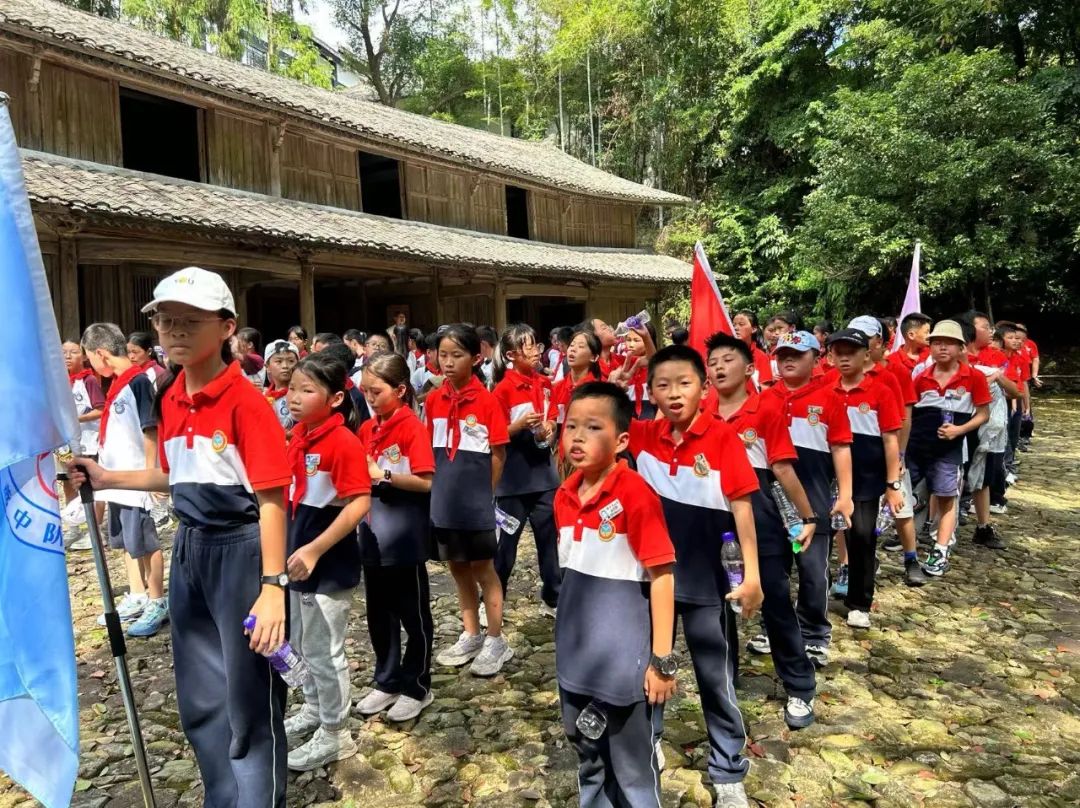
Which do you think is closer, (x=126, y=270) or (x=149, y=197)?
(x=149, y=197)

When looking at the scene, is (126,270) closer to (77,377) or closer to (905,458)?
(77,377)

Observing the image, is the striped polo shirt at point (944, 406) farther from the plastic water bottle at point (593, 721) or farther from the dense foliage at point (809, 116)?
the dense foliage at point (809, 116)

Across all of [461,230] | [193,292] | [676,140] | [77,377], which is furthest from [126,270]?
[676,140]

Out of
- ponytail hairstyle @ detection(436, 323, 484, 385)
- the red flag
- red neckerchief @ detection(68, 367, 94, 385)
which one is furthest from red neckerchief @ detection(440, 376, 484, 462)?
red neckerchief @ detection(68, 367, 94, 385)

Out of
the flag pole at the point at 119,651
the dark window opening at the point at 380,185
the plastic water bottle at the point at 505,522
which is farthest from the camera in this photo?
the dark window opening at the point at 380,185

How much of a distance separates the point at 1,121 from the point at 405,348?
30.5 ft

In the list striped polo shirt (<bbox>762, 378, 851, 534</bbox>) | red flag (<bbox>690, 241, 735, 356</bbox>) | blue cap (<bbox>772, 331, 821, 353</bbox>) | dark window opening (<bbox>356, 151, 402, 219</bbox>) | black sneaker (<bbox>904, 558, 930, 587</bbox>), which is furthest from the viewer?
dark window opening (<bbox>356, 151, 402, 219</bbox>)

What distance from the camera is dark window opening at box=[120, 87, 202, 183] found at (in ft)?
40.7

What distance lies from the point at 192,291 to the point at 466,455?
206 centimetres

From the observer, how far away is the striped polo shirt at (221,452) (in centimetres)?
231

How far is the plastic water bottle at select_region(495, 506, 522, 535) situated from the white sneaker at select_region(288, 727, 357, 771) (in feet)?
4.58

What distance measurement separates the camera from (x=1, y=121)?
2053 millimetres

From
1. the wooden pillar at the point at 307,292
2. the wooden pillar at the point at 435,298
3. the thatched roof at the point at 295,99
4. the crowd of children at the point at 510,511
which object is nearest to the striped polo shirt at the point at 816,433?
the crowd of children at the point at 510,511

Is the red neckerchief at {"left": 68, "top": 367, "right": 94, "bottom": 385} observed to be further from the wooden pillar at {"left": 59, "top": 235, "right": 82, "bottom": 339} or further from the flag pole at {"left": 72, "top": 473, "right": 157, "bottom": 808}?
the flag pole at {"left": 72, "top": 473, "right": 157, "bottom": 808}
